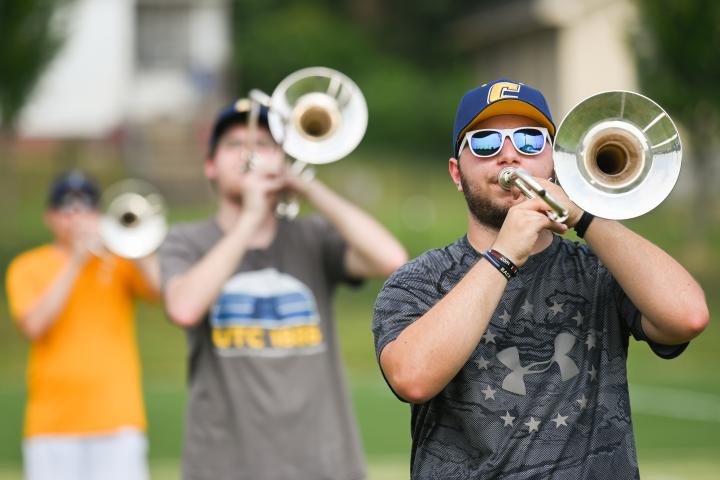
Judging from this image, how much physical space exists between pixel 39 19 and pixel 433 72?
21.3 m

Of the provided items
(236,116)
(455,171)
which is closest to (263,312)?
(236,116)

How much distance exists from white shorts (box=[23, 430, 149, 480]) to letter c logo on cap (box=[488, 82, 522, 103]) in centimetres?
392

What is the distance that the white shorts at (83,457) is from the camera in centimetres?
661

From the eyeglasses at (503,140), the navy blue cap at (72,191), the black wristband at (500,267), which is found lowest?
the black wristband at (500,267)

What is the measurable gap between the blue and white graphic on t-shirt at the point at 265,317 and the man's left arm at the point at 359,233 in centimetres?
27

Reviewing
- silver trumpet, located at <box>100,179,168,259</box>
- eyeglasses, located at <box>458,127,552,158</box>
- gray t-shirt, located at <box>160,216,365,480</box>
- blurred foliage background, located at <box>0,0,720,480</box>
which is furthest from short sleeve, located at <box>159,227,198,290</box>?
blurred foliage background, located at <box>0,0,720,480</box>

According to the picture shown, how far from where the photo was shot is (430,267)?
11.2 ft

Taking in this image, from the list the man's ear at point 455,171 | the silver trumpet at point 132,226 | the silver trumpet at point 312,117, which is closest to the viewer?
the man's ear at point 455,171

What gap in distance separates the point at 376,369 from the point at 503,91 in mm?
13198

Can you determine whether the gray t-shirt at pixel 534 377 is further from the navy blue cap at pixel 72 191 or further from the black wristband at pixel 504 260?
the navy blue cap at pixel 72 191

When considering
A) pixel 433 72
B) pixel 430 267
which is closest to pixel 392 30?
pixel 433 72

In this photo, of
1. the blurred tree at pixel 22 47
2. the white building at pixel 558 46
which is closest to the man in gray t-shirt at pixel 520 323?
→ the blurred tree at pixel 22 47

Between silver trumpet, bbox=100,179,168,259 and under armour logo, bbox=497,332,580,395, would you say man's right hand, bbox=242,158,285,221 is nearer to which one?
silver trumpet, bbox=100,179,168,259

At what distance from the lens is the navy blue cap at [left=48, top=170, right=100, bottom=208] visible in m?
7.18
